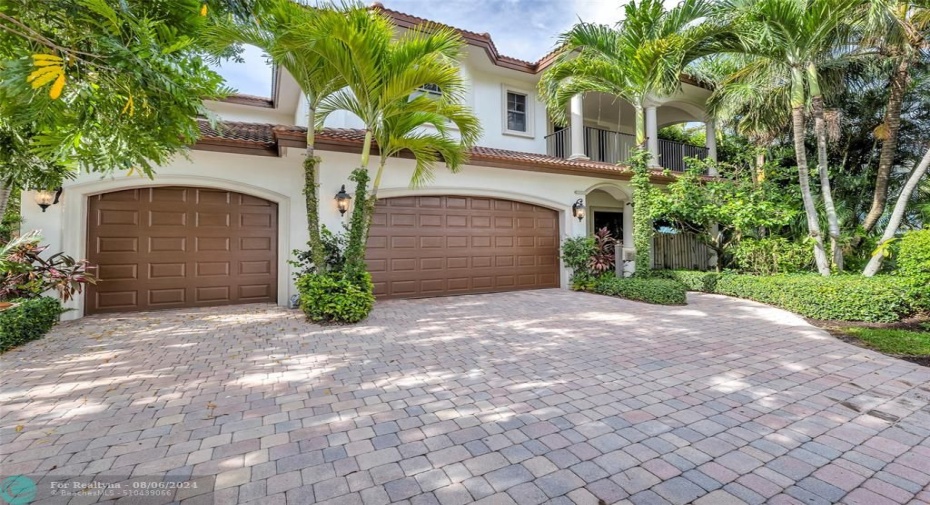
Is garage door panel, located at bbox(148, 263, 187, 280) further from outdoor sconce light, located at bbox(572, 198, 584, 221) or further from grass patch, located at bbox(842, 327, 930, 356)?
grass patch, located at bbox(842, 327, 930, 356)

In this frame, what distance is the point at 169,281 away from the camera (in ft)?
25.2

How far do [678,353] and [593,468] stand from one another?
308 centimetres

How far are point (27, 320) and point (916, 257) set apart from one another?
13.6 m

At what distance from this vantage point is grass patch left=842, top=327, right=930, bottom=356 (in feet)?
16.0

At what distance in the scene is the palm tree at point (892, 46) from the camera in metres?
7.33

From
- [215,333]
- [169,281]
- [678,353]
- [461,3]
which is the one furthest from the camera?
[461,3]

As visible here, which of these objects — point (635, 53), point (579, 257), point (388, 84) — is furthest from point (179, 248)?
point (635, 53)

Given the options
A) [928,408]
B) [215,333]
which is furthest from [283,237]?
[928,408]

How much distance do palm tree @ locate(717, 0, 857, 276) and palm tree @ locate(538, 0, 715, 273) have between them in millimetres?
693

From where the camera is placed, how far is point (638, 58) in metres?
8.46

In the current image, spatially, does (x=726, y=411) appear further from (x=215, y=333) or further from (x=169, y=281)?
(x=169, y=281)

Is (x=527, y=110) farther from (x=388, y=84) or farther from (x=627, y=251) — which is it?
(x=388, y=84)

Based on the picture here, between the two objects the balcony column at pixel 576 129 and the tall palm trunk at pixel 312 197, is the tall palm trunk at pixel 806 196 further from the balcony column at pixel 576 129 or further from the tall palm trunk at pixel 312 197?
the tall palm trunk at pixel 312 197

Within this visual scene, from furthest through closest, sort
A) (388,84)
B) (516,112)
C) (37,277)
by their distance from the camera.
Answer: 1. (516,112)
2. (388,84)
3. (37,277)
